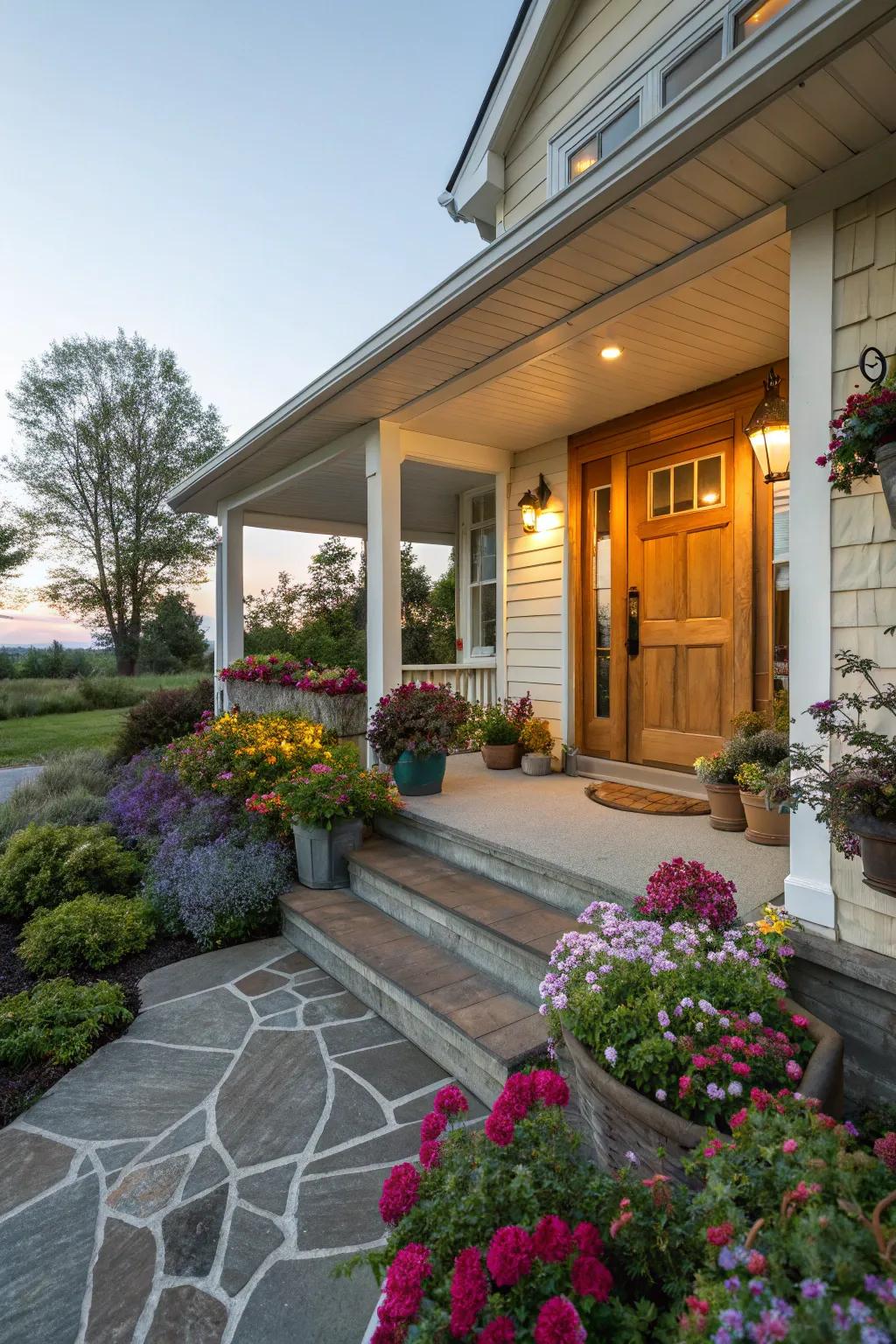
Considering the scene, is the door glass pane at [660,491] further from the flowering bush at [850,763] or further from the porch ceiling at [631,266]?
the flowering bush at [850,763]

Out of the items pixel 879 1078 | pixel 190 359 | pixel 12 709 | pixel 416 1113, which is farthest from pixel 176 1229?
pixel 190 359

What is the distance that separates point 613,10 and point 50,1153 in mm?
6521

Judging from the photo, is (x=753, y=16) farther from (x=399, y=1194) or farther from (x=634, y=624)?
(x=399, y=1194)

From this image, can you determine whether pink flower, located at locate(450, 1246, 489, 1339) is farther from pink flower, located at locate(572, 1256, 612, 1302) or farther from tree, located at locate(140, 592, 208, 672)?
tree, located at locate(140, 592, 208, 672)

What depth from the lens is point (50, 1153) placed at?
6.63ft

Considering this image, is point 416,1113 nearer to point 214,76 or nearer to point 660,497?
point 660,497

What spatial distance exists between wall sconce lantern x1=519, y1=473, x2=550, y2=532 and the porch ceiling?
44cm

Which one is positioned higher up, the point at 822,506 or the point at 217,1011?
the point at 822,506

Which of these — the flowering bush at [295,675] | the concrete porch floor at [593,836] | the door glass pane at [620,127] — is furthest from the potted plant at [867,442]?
the flowering bush at [295,675]

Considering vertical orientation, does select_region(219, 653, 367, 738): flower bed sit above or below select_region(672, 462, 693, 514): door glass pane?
below

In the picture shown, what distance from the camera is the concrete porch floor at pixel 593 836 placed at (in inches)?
110

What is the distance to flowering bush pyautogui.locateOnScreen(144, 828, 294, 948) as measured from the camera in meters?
3.48

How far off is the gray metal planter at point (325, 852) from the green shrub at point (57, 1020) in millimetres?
1125

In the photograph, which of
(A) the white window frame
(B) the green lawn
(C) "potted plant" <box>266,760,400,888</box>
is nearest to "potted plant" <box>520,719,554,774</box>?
(A) the white window frame
